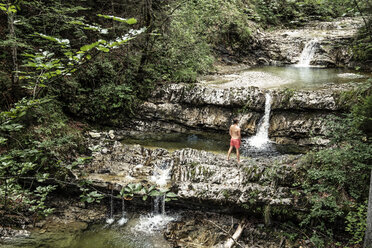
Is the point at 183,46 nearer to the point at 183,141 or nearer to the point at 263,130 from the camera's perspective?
the point at 183,141

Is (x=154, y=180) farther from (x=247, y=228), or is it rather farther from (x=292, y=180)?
(x=292, y=180)

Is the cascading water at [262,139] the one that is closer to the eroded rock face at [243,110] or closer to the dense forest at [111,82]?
the eroded rock face at [243,110]

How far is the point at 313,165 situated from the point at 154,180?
4.43 m

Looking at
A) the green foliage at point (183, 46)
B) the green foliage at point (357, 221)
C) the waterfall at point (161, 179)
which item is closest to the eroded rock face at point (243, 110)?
the green foliage at point (183, 46)

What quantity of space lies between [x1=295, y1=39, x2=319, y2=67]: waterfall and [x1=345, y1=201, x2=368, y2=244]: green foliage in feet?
39.1

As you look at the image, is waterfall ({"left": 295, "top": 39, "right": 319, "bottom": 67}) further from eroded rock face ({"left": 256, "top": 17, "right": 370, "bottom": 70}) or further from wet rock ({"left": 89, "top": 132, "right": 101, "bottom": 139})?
wet rock ({"left": 89, "top": 132, "right": 101, "bottom": 139})

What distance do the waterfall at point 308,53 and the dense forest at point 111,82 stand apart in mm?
2353

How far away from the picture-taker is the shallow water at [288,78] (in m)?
10.5

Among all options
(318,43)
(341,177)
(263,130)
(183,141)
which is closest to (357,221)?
(341,177)

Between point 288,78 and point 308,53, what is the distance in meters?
4.80

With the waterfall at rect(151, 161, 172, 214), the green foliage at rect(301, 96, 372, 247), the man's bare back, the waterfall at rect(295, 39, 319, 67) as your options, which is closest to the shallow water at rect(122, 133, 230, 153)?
the waterfall at rect(151, 161, 172, 214)

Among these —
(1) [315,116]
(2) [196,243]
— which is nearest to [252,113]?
(1) [315,116]

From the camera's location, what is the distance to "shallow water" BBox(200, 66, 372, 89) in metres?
10.5

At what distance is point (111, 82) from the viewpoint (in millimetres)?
9938
